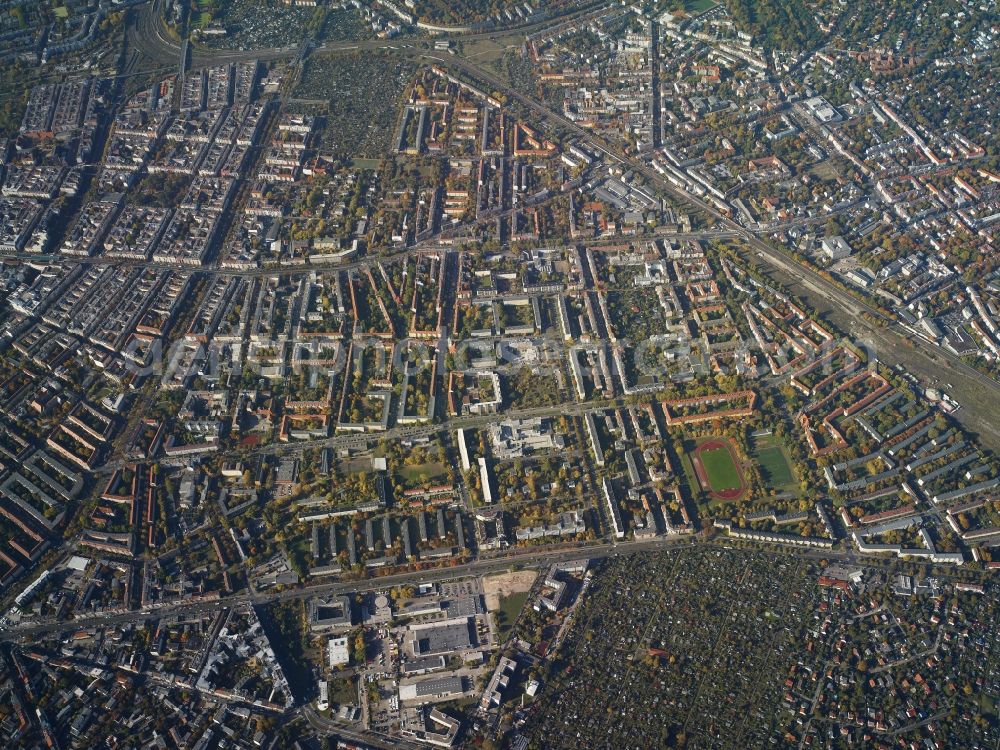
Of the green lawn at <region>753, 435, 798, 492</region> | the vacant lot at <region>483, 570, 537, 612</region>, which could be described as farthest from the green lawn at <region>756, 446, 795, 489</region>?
the vacant lot at <region>483, 570, 537, 612</region>

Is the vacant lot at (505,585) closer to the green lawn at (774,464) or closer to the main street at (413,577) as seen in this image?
the main street at (413,577)

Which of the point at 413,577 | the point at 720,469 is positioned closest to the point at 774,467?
the point at 720,469

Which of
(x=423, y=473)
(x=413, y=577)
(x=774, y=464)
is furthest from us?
(x=774, y=464)

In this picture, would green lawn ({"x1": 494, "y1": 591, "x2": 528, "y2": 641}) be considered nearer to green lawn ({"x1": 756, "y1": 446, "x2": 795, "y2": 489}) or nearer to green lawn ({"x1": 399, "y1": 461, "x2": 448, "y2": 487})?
green lawn ({"x1": 399, "y1": 461, "x2": 448, "y2": 487})

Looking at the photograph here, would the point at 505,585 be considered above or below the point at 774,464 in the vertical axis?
below

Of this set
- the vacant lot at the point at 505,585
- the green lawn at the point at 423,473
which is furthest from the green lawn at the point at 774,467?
the green lawn at the point at 423,473

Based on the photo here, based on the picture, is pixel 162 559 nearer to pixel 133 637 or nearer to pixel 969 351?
pixel 133 637

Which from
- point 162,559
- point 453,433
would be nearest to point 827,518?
point 453,433

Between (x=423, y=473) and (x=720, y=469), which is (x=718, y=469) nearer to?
(x=720, y=469)
